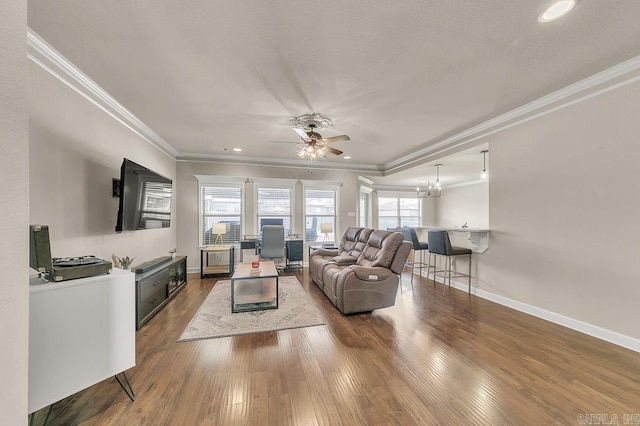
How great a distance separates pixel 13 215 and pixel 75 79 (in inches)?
88.2

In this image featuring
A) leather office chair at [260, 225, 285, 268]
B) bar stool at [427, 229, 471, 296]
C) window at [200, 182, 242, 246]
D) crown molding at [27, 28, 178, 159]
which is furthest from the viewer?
window at [200, 182, 242, 246]

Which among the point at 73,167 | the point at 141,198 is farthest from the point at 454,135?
the point at 73,167

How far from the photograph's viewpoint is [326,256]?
468 centimetres

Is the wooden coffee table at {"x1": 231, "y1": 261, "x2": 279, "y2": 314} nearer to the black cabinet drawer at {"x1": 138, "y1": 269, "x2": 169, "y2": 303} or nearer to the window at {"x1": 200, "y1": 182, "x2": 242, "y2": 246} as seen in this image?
the black cabinet drawer at {"x1": 138, "y1": 269, "x2": 169, "y2": 303}

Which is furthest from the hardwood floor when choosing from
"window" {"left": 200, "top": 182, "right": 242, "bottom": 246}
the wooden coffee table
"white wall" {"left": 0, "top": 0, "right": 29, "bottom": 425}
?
"window" {"left": 200, "top": 182, "right": 242, "bottom": 246}

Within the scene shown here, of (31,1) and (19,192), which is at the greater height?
(31,1)

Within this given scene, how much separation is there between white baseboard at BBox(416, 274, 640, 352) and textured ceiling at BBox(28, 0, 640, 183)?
2.67 metres

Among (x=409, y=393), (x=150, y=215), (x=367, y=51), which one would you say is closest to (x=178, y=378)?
(x=409, y=393)

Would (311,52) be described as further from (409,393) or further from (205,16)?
(409,393)

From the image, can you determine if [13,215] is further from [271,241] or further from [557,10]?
[271,241]

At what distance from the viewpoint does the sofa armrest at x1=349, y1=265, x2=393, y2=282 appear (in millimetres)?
3051

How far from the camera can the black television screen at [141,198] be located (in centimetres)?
265

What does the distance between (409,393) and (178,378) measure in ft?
5.91

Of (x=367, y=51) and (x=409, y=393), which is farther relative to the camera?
(x=367, y=51)
